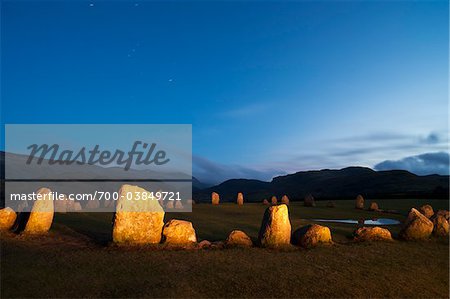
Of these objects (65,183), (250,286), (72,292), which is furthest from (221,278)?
(65,183)

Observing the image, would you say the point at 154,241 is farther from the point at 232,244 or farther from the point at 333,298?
the point at 333,298

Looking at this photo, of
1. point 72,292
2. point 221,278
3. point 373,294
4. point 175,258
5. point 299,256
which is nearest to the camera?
point 72,292

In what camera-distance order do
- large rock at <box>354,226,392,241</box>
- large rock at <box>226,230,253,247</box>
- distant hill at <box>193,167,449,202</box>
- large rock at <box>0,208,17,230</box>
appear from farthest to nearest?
1. distant hill at <box>193,167,449,202</box>
2. large rock at <box>0,208,17,230</box>
3. large rock at <box>354,226,392,241</box>
4. large rock at <box>226,230,253,247</box>

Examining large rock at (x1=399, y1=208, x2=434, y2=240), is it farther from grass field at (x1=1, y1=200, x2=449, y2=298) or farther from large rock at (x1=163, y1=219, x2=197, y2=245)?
large rock at (x1=163, y1=219, x2=197, y2=245)

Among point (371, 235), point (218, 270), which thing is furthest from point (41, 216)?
point (371, 235)

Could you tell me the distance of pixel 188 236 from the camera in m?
14.1

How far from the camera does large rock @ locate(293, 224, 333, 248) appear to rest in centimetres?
1454

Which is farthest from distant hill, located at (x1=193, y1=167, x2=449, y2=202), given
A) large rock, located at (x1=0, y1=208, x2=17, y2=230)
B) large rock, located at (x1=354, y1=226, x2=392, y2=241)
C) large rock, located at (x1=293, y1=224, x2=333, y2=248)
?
large rock, located at (x1=0, y1=208, x2=17, y2=230)

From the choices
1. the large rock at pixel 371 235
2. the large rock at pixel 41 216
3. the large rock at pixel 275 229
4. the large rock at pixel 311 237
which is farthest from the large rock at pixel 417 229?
the large rock at pixel 41 216

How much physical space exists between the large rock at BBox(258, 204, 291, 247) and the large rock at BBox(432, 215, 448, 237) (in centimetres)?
797

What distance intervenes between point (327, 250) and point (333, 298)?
16.7 ft

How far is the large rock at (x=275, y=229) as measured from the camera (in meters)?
14.3

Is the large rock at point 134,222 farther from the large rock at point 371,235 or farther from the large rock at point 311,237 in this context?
the large rock at point 371,235

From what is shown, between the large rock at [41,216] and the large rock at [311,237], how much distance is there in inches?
431
